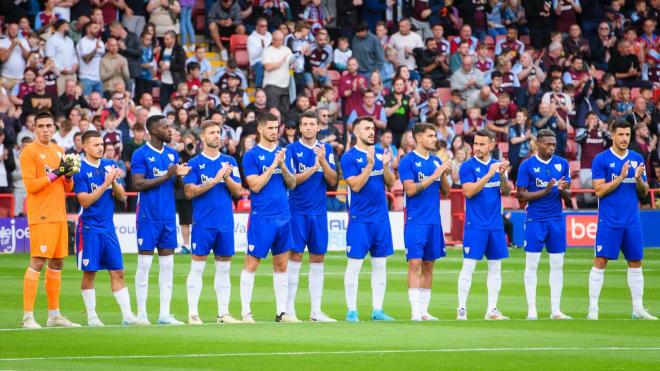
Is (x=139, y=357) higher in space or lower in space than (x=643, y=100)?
lower

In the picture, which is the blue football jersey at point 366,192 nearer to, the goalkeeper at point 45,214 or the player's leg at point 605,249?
the player's leg at point 605,249

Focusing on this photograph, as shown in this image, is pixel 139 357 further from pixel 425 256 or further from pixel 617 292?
pixel 617 292

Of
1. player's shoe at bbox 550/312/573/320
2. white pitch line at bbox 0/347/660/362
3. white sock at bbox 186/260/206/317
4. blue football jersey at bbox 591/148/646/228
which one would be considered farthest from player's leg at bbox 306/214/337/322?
blue football jersey at bbox 591/148/646/228

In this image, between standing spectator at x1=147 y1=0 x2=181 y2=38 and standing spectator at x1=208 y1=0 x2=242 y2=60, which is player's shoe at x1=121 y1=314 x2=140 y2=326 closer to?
standing spectator at x1=147 y1=0 x2=181 y2=38

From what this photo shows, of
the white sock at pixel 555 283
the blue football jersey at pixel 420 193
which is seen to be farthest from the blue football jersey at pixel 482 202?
the white sock at pixel 555 283

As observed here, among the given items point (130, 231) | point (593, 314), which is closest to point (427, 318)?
point (593, 314)

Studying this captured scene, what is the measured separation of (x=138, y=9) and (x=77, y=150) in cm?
623

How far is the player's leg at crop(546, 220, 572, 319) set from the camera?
16.6 meters

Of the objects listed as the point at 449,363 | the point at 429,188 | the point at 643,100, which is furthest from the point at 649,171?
the point at 449,363

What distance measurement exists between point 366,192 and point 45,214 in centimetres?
407

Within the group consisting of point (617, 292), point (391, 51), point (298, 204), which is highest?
point (391, 51)

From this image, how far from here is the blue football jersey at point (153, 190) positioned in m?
15.9

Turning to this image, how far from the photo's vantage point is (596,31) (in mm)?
38594

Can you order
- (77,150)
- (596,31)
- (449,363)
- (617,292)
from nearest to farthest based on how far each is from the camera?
(449,363) < (617,292) < (77,150) < (596,31)
